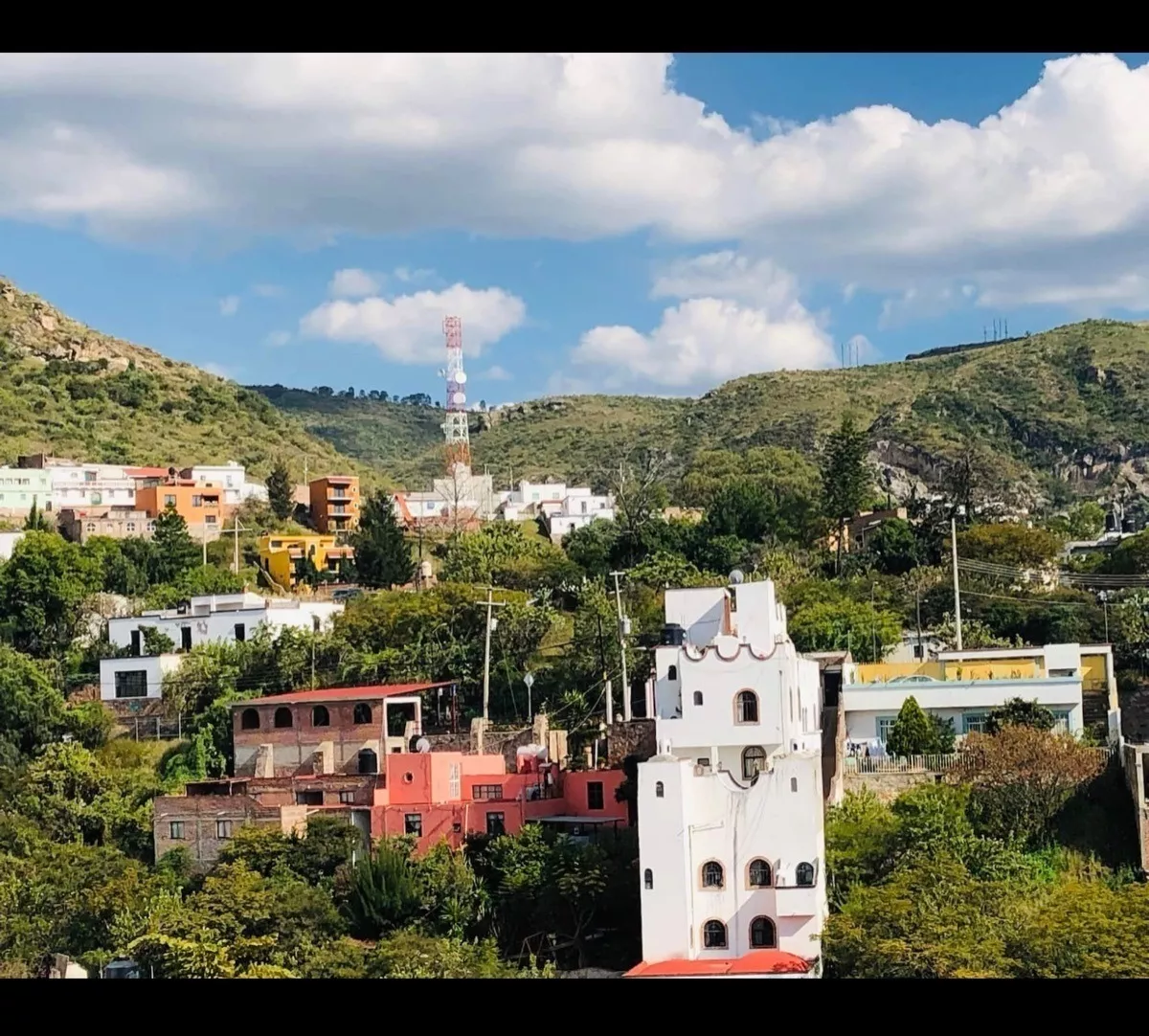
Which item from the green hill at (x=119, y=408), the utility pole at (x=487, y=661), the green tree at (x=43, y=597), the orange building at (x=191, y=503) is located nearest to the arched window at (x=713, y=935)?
the utility pole at (x=487, y=661)

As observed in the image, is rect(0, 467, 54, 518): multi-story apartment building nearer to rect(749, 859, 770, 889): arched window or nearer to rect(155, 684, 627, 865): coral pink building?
rect(155, 684, 627, 865): coral pink building

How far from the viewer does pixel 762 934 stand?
1088 centimetres

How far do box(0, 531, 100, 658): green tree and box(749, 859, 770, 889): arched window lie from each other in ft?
31.2

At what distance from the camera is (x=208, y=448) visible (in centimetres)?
2991

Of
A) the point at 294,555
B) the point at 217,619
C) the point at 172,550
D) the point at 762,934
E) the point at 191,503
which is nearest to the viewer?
the point at 762,934

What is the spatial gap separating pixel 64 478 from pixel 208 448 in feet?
18.8

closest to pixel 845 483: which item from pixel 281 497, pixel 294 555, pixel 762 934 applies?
pixel 294 555

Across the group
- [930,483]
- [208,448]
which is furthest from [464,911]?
[208,448]

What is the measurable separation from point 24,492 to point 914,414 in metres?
15.8

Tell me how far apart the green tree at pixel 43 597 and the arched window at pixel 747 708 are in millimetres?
8968

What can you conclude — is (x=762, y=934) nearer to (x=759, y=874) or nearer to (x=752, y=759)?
(x=759, y=874)

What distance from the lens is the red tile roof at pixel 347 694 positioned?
14.3 meters

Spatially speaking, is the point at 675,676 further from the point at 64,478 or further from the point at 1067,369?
the point at 1067,369

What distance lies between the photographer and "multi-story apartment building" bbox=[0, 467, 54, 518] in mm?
23750
